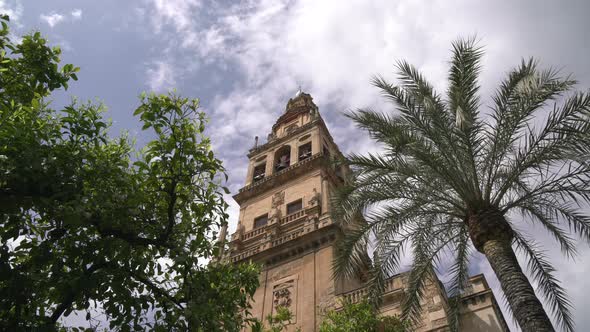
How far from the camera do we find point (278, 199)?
26453 millimetres

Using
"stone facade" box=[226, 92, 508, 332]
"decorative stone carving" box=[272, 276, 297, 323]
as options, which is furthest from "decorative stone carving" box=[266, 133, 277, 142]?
"decorative stone carving" box=[272, 276, 297, 323]

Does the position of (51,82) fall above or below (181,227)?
above

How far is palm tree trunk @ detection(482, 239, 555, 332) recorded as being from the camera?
27.0ft

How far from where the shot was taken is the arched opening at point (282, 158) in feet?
97.8

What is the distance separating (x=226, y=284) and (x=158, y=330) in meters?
1.73

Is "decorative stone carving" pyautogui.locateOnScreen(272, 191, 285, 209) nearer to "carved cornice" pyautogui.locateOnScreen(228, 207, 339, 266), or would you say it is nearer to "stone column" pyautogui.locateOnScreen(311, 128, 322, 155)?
"carved cornice" pyautogui.locateOnScreen(228, 207, 339, 266)

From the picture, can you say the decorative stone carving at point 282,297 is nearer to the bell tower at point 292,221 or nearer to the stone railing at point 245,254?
the bell tower at point 292,221

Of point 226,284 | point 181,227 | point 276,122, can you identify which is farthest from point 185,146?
point 276,122

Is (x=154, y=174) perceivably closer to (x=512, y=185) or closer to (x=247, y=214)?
(x=512, y=185)

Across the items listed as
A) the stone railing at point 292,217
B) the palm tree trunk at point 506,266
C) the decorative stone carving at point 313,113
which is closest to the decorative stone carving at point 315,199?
the stone railing at point 292,217

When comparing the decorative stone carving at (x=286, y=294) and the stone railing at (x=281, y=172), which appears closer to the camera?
the decorative stone carving at (x=286, y=294)

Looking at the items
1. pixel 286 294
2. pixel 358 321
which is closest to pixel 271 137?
pixel 286 294

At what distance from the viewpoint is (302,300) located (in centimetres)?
1881

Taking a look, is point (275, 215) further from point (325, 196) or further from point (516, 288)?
point (516, 288)
